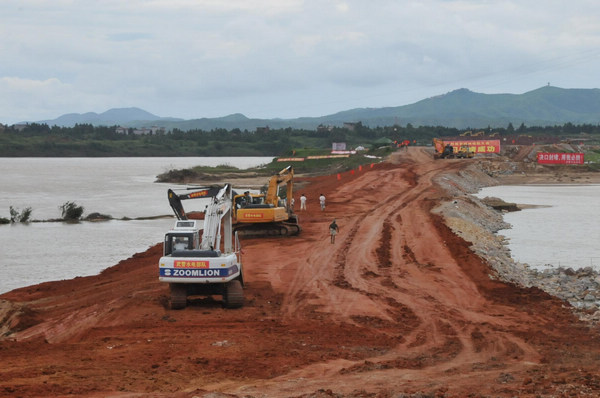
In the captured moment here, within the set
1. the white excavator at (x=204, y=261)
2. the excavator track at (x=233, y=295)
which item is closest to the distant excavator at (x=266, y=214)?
the white excavator at (x=204, y=261)

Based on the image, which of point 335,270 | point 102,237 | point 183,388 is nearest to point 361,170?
point 102,237

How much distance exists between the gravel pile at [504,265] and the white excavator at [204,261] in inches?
399

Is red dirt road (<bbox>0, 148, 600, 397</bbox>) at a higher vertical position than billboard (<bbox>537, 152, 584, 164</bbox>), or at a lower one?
lower

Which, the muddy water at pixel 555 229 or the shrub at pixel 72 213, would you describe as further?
the shrub at pixel 72 213

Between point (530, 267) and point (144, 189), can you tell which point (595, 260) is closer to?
point (530, 267)

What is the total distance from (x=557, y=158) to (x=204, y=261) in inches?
3978

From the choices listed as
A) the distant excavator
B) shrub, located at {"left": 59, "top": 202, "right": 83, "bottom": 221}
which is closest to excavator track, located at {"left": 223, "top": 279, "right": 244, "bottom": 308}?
the distant excavator

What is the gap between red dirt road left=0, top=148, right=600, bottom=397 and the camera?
13.4 metres

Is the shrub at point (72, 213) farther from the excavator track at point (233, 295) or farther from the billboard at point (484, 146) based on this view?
the billboard at point (484, 146)

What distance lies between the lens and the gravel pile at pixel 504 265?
23906 mm

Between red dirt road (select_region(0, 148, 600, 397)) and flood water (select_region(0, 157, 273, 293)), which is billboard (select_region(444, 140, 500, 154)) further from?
red dirt road (select_region(0, 148, 600, 397))

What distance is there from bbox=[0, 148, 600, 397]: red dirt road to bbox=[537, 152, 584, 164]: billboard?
83.1 meters

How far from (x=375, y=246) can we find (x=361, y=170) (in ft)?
170

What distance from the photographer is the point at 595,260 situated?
34656 millimetres
